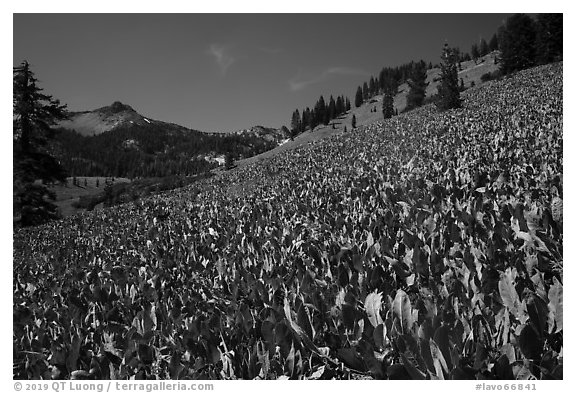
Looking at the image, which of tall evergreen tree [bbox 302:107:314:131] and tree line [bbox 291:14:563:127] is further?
tall evergreen tree [bbox 302:107:314:131]

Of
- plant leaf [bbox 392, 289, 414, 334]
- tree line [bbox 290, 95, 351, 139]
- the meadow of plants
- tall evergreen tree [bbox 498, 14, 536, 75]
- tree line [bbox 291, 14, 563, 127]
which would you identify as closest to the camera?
the meadow of plants

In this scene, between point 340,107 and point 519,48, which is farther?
point 340,107

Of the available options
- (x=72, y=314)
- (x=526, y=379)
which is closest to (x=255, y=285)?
(x=72, y=314)

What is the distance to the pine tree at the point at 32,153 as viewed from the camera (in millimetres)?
22422

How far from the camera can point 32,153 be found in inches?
1000

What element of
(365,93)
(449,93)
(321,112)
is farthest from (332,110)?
(449,93)

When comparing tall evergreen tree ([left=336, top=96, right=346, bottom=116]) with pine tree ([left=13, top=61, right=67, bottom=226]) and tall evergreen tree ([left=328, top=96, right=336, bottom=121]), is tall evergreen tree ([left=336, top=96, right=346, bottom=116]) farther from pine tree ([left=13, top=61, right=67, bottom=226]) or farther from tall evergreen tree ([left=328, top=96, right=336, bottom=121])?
pine tree ([left=13, top=61, right=67, bottom=226])

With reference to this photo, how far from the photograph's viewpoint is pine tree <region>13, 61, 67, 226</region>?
883 inches

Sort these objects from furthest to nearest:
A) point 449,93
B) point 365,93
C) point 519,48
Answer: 1. point 365,93
2. point 519,48
3. point 449,93

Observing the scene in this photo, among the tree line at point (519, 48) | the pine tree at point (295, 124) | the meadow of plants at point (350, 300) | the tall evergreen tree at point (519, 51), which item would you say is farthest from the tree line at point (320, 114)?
the meadow of plants at point (350, 300)

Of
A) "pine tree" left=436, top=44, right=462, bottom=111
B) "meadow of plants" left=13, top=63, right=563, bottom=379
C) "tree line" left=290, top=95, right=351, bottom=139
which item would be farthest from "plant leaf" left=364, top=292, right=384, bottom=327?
"tree line" left=290, top=95, right=351, bottom=139

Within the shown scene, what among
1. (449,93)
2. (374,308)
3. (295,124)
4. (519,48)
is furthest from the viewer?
(295,124)

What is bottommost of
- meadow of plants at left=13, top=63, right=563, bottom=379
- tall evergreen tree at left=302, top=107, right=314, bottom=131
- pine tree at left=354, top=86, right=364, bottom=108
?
meadow of plants at left=13, top=63, right=563, bottom=379

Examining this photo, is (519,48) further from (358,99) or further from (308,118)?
(358,99)
